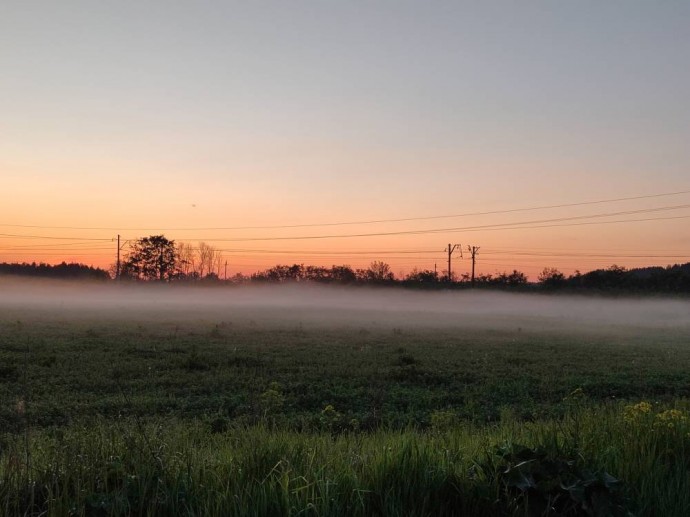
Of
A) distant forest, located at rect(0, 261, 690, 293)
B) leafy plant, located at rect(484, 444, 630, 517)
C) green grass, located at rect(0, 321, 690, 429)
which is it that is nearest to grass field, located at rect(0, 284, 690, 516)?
leafy plant, located at rect(484, 444, 630, 517)

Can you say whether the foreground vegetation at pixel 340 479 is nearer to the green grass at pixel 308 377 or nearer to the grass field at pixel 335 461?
the grass field at pixel 335 461

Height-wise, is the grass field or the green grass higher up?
the grass field

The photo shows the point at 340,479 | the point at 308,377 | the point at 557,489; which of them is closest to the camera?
the point at 557,489

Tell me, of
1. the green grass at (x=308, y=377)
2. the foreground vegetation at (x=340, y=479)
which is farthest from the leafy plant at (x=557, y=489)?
the green grass at (x=308, y=377)

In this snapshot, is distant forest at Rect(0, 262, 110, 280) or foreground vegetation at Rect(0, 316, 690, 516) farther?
distant forest at Rect(0, 262, 110, 280)

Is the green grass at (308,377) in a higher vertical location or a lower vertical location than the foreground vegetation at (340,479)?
lower

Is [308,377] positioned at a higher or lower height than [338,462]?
lower

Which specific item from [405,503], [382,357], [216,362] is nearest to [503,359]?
[382,357]

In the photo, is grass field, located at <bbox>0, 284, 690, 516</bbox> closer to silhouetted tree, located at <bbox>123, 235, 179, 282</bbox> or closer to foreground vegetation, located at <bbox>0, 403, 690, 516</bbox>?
foreground vegetation, located at <bbox>0, 403, 690, 516</bbox>

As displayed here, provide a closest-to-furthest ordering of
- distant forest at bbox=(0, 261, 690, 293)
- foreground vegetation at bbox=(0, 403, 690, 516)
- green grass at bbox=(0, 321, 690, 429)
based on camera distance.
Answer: foreground vegetation at bbox=(0, 403, 690, 516) → green grass at bbox=(0, 321, 690, 429) → distant forest at bbox=(0, 261, 690, 293)

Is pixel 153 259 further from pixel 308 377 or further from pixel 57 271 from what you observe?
pixel 308 377

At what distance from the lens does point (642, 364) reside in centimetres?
1867

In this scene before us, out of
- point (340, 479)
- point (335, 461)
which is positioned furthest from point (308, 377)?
point (340, 479)

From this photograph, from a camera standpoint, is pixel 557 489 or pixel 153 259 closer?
pixel 557 489
